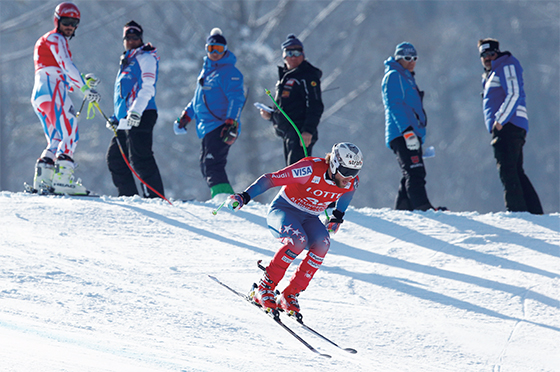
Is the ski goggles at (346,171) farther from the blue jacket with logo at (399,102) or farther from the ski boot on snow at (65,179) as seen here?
the ski boot on snow at (65,179)

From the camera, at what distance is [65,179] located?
7.39 metres

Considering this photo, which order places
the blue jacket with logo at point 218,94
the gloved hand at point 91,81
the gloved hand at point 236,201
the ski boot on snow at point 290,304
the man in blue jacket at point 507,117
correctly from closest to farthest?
the gloved hand at point 236,201 < the ski boot on snow at point 290,304 < the man in blue jacket at point 507,117 < the gloved hand at point 91,81 < the blue jacket with logo at point 218,94

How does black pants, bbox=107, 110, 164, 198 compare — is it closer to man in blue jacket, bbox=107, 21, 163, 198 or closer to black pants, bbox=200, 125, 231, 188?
Result: man in blue jacket, bbox=107, 21, 163, 198

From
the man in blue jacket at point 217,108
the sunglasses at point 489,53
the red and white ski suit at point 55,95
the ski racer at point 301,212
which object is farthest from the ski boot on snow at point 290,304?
the sunglasses at point 489,53

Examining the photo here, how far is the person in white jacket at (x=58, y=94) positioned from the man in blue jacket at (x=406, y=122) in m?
3.28

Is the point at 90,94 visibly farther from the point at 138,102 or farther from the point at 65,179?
the point at 65,179

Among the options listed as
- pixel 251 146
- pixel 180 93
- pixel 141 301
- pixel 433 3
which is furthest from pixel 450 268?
pixel 433 3

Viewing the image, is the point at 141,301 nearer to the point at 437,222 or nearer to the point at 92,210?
the point at 92,210

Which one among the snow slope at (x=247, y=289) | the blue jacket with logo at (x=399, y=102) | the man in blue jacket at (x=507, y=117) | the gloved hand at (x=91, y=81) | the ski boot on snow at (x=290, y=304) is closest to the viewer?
the snow slope at (x=247, y=289)

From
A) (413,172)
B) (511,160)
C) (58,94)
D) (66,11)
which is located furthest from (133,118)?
(511,160)

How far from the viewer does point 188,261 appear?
19.3ft

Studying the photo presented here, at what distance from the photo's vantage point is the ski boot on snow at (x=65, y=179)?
721 centimetres

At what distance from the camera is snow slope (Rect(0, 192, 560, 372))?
13.0 feet

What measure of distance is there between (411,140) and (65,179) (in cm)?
386
